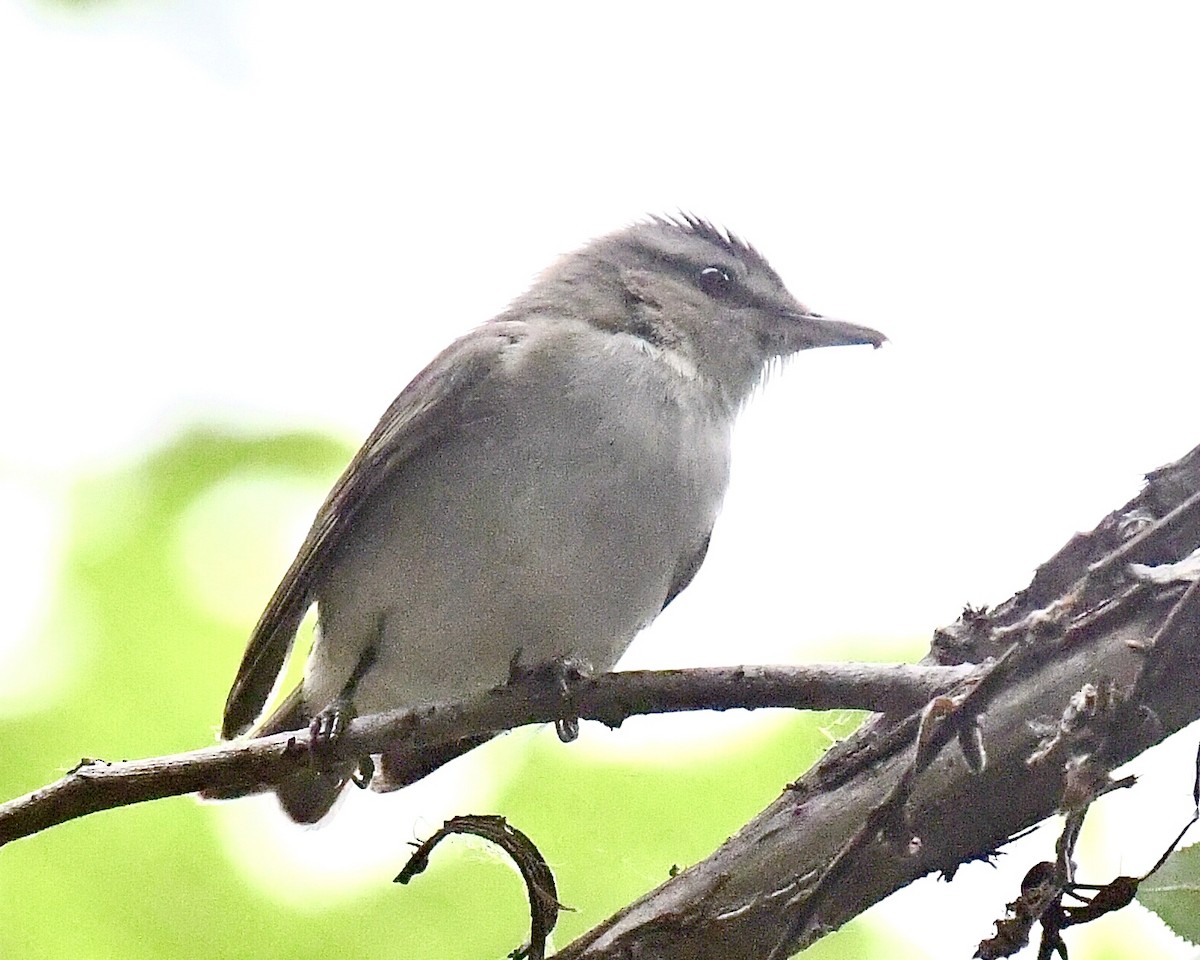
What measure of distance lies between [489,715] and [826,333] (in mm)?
1041

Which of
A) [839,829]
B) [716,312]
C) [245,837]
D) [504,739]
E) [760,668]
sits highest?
[716,312]

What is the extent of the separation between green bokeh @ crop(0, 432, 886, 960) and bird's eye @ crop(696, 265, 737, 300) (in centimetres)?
76

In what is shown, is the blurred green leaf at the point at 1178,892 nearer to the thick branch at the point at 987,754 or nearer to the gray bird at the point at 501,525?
the thick branch at the point at 987,754

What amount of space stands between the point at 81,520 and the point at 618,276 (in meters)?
0.91

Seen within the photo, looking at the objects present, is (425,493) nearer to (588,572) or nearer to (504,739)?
(588,572)

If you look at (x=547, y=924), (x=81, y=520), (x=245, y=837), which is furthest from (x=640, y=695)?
(x=81, y=520)

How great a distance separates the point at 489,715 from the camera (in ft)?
4.49

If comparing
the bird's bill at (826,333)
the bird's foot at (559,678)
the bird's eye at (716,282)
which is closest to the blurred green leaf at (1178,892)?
the bird's foot at (559,678)

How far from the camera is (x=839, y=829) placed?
1.15 metres

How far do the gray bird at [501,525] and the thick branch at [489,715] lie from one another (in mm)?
304

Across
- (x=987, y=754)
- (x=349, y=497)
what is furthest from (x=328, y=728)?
(x=987, y=754)

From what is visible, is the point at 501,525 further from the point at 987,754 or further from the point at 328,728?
the point at 987,754

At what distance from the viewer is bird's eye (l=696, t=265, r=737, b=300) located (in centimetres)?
225

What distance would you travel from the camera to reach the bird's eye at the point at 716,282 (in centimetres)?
225
